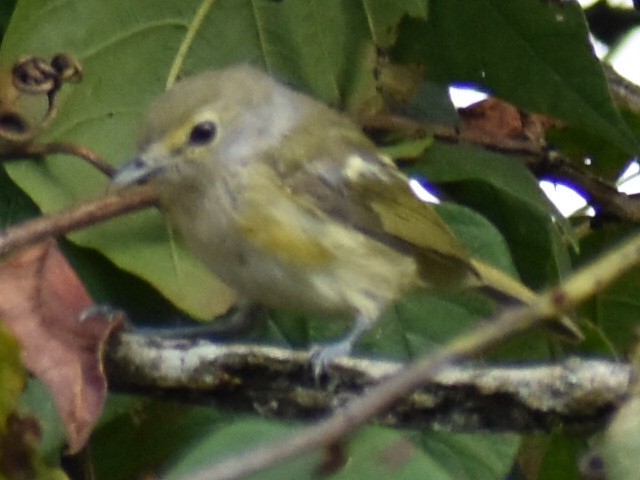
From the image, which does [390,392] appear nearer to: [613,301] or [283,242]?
[283,242]

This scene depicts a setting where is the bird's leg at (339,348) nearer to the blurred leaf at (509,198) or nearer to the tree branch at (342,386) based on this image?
the tree branch at (342,386)

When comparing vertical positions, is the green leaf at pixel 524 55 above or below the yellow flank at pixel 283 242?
above

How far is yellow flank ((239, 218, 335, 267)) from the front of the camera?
1449 mm

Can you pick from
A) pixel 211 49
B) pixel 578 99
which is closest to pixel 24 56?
pixel 211 49

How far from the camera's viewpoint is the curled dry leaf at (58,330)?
99cm

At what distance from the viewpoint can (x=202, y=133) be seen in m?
1.59

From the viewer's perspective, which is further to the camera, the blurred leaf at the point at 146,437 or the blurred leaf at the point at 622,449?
the blurred leaf at the point at 146,437

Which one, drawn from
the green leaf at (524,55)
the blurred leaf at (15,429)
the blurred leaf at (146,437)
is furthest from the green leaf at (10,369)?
the green leaf at (524,55)

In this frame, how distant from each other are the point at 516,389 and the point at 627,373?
104 mm

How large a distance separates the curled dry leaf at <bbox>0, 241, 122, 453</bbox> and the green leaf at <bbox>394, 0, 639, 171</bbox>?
66cm

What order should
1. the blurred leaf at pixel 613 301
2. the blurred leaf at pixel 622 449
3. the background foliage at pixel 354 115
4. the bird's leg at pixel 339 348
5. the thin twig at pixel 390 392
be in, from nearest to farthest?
the thin twig at pixel 390 392 < the blurred leaf at pixel 622 449 < the bird's leg at pixel 339 348 < the background foliage at pixel 354 115 < the blurred leaf at pixel 613 301

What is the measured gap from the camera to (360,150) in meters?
1.59

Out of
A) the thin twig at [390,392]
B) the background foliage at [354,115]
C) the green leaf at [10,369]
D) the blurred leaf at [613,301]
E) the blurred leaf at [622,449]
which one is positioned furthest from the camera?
the blurred leaf at [613,301]

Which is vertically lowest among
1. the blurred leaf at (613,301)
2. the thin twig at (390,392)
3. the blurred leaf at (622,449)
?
the blurred leaf at (613,301)
